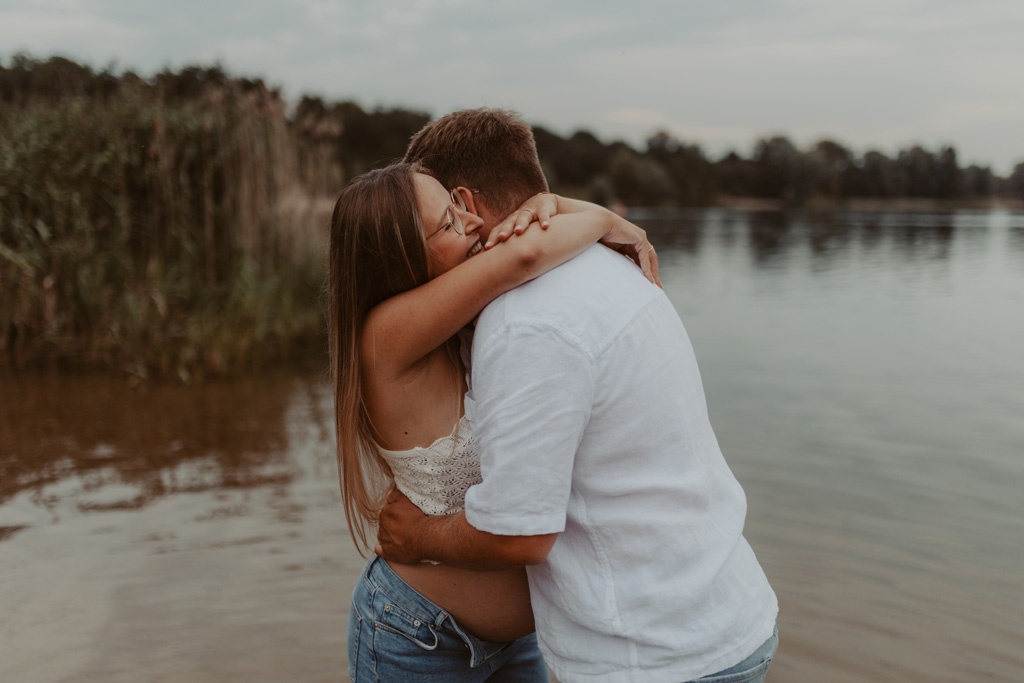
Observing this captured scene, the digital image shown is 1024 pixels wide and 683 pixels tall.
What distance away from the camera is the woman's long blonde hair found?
171 centimetres

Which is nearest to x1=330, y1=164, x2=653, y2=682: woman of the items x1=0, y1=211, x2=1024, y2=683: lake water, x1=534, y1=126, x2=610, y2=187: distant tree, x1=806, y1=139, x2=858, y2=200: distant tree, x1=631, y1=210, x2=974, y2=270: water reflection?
x1=0, y1=211, x2=1024, y2=683: lake water

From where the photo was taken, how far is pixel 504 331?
1.47 meters

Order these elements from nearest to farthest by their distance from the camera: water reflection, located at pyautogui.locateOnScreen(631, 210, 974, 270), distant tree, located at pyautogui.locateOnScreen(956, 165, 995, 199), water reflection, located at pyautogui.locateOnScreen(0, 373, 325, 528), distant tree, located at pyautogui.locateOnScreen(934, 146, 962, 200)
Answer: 1. water reflection, located at pyautogui.locateOnScreen(0, 373, 325, 528)
2. distant tree, located at pyautogui.locateOnScreen(956, 165, 995, 199)
3. water reflection, located at pyautogui.locateOnScreen(631, 210, 974, 270)
4. distant tree, located at pyautogui.locateOnScreen(934, 146, 962, 200)

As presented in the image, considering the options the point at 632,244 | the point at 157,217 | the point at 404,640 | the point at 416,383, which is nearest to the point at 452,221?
the point at 416,383

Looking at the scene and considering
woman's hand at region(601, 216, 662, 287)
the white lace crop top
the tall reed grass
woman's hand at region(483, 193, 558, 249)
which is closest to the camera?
woman's hand at region(483, 193, 558, 249)

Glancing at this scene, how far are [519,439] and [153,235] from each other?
320 inches

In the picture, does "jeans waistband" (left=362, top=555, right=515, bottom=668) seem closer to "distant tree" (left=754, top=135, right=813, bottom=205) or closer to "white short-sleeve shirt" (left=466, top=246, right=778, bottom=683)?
"white short-sleeve shirt" (left=466, top=246, right=778, bottom=683)

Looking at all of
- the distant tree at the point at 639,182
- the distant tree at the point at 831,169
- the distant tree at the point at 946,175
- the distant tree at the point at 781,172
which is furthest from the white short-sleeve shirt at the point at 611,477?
the distant tree at the point at 781,172

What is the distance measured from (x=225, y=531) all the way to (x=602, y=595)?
3.88 metres

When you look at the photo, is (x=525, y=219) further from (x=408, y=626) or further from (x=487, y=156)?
(x=408, y=626)

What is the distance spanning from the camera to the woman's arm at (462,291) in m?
1.57

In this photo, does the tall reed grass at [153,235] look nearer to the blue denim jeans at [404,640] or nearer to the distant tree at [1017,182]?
the blue denim jeans at [404,640]

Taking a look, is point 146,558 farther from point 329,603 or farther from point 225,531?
point 329,603

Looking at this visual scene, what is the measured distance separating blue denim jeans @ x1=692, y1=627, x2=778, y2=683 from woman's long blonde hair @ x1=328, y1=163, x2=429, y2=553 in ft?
2.71
